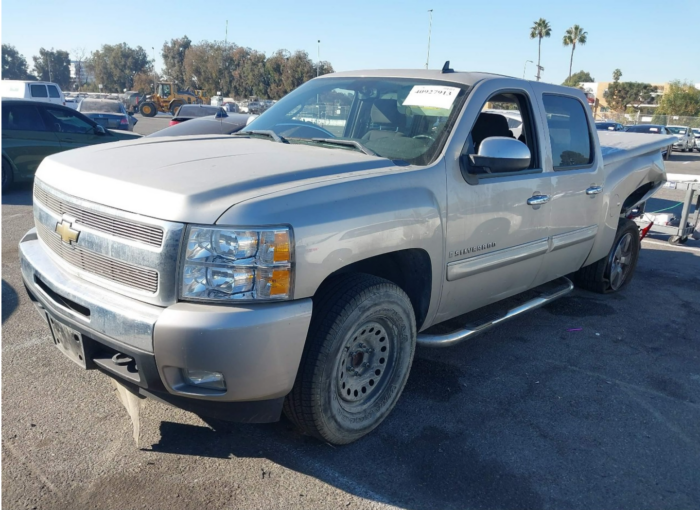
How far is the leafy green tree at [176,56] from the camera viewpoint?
7519 centimetres

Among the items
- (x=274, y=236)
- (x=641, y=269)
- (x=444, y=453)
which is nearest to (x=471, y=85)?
(x=274, y=236)

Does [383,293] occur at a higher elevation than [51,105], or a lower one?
lower

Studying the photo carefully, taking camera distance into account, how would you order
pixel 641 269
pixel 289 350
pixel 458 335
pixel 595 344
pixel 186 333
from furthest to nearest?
pixel 641 269
pixel 595 344
pixel 458 335
pixel 289 350
pixel 186 333

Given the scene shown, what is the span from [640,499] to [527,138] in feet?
8.08

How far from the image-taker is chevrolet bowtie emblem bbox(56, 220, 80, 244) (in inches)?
107

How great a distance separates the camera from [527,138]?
13.9ft

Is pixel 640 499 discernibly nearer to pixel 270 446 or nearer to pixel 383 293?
pixel 383 293

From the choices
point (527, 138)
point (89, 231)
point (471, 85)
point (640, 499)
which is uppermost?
point (471, 85)

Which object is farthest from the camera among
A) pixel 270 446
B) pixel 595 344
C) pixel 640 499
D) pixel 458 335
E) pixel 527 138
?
pixel 595 344

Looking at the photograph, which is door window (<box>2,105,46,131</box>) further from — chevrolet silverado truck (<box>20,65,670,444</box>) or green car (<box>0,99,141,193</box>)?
green car (<box>0,99,141,193</box>)

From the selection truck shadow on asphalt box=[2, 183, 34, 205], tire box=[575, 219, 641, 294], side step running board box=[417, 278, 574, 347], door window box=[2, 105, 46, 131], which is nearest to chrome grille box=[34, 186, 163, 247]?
door window box=[2, 105, 46, 131]

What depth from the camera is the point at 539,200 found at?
160 inches

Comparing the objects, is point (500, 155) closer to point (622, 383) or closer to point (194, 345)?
point (622, 383)

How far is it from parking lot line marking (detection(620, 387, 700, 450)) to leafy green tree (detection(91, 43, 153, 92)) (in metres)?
44.4
